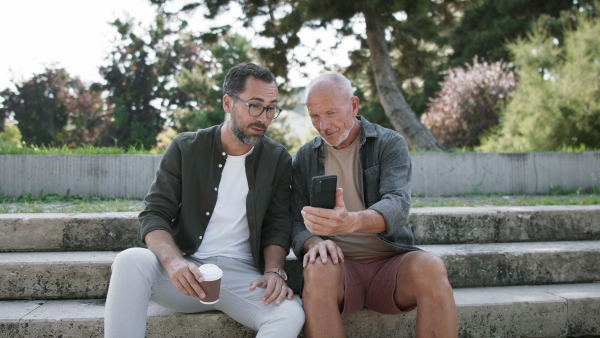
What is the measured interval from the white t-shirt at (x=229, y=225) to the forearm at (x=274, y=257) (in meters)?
0.13

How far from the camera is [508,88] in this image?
1162cm

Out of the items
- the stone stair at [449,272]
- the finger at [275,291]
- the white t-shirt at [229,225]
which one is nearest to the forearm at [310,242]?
the finger at [275,291]

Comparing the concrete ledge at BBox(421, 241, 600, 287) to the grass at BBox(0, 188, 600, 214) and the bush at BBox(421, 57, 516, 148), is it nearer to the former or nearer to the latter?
the grass at BBox(0, 188, 600, 214)

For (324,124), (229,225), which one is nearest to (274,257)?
(229,225)

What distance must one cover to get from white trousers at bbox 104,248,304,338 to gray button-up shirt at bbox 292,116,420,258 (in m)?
0.37

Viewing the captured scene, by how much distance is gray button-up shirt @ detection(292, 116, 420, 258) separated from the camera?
2514mm

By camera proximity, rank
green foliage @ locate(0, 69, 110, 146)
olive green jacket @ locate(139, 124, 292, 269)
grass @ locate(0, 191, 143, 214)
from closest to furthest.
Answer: olive green jacket @ locate(139, 124, 292, 269)
grass @ locate(0, 191, 143, 214)
green foliage @ locate(0, 69, 110, 146)

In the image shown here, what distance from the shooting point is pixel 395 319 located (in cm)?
278

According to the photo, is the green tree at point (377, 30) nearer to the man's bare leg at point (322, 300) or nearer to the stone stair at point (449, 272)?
the stone stair at point (449, 272)

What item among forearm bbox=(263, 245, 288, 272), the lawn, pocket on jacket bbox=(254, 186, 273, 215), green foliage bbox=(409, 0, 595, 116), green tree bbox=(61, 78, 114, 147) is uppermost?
green foliage bbox=(409, 0, 595, 116)

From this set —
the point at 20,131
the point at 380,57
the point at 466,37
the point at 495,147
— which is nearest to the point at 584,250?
the point at 380,57

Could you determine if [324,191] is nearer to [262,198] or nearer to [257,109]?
[262,198]

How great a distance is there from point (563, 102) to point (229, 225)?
774 cm

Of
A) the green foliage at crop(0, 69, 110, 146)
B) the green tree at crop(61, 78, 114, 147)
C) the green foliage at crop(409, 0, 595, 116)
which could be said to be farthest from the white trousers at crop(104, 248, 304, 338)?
the green tree at crop(61, 78, 114, 147)
